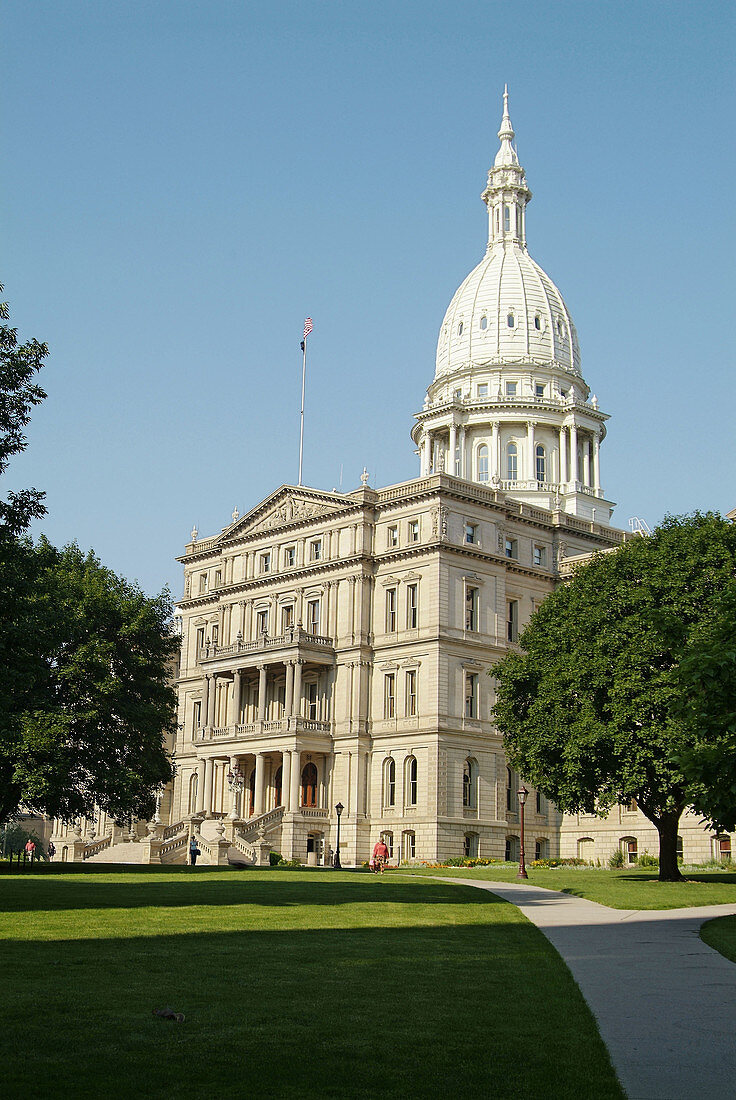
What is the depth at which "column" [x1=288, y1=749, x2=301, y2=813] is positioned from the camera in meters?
77.5

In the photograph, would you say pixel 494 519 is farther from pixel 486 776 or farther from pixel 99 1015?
pixel 99 1015

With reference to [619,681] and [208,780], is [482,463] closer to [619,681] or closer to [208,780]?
[208,780]

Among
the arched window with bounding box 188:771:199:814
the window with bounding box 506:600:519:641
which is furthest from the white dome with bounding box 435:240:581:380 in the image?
the arched window with bounding box 188:771:199:814

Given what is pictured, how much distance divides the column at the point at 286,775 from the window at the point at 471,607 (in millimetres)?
14845

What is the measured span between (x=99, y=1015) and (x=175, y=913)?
52.7 ft

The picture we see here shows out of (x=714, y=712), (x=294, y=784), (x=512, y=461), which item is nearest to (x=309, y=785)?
(x=294, y=784)

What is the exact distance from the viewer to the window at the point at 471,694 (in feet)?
258

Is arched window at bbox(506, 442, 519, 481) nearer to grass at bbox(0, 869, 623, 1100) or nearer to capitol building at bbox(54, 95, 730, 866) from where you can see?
capitol building at bbox(54, 95, 730, 866)

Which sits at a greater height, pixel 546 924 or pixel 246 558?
pixel 246 558

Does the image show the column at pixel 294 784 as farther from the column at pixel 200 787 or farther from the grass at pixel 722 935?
the grass at pixel 722 935

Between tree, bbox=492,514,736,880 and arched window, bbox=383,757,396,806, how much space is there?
21022 mm

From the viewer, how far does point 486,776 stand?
78.4 metres

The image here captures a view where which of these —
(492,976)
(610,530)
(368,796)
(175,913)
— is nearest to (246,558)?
(368,796)

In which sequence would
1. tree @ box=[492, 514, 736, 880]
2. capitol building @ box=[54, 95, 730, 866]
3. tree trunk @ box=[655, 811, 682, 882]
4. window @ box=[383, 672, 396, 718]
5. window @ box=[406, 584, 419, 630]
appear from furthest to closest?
window @ box=[383, 672, 396, 718] → window @ box=[406, 584, 419, 630] → capitol building @ box=[54, 95, 730, 866] → tree trunk @ box=[655, 811, 682, 882] → tree @ box=[492, 514, 736, 880]
